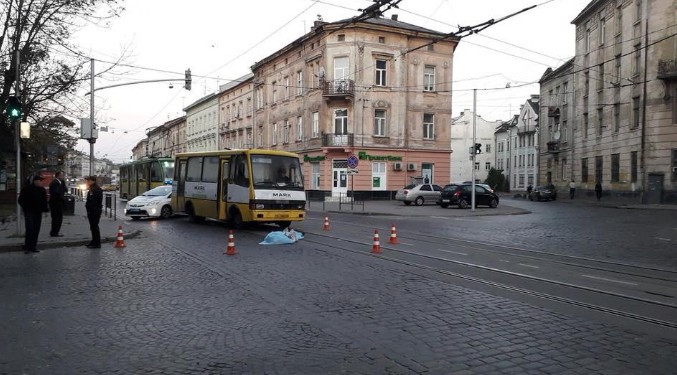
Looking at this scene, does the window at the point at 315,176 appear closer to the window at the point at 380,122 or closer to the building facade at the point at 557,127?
the window at the point at 380,122

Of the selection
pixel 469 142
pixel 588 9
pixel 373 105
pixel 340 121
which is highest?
pixel 588 9

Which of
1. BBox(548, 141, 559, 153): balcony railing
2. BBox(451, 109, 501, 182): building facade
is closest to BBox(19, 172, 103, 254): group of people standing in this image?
BBox(548, 141, 559, 153): balcony railing

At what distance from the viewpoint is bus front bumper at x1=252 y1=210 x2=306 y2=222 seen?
17.3 metres

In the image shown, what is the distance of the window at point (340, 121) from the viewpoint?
42156mm

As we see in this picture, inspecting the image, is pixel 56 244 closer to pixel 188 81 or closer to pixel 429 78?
pixel 188 81

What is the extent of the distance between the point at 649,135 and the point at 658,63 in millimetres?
4773

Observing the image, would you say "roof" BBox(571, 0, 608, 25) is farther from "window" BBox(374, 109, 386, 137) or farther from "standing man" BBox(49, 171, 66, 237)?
"standing man" BBox(49, 171, 66, 237)

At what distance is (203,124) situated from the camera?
76.2 m

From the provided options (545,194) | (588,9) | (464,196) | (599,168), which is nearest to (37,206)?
(464,196)

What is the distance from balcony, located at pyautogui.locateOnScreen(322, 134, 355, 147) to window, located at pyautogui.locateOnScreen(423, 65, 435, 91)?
802cm

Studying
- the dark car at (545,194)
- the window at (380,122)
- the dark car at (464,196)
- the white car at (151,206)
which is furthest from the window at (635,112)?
the white car at (151,206)

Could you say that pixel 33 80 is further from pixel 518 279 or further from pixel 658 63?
pixel 658 63

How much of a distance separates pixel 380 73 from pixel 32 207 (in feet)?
109

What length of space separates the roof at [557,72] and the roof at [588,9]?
3.45 metres
